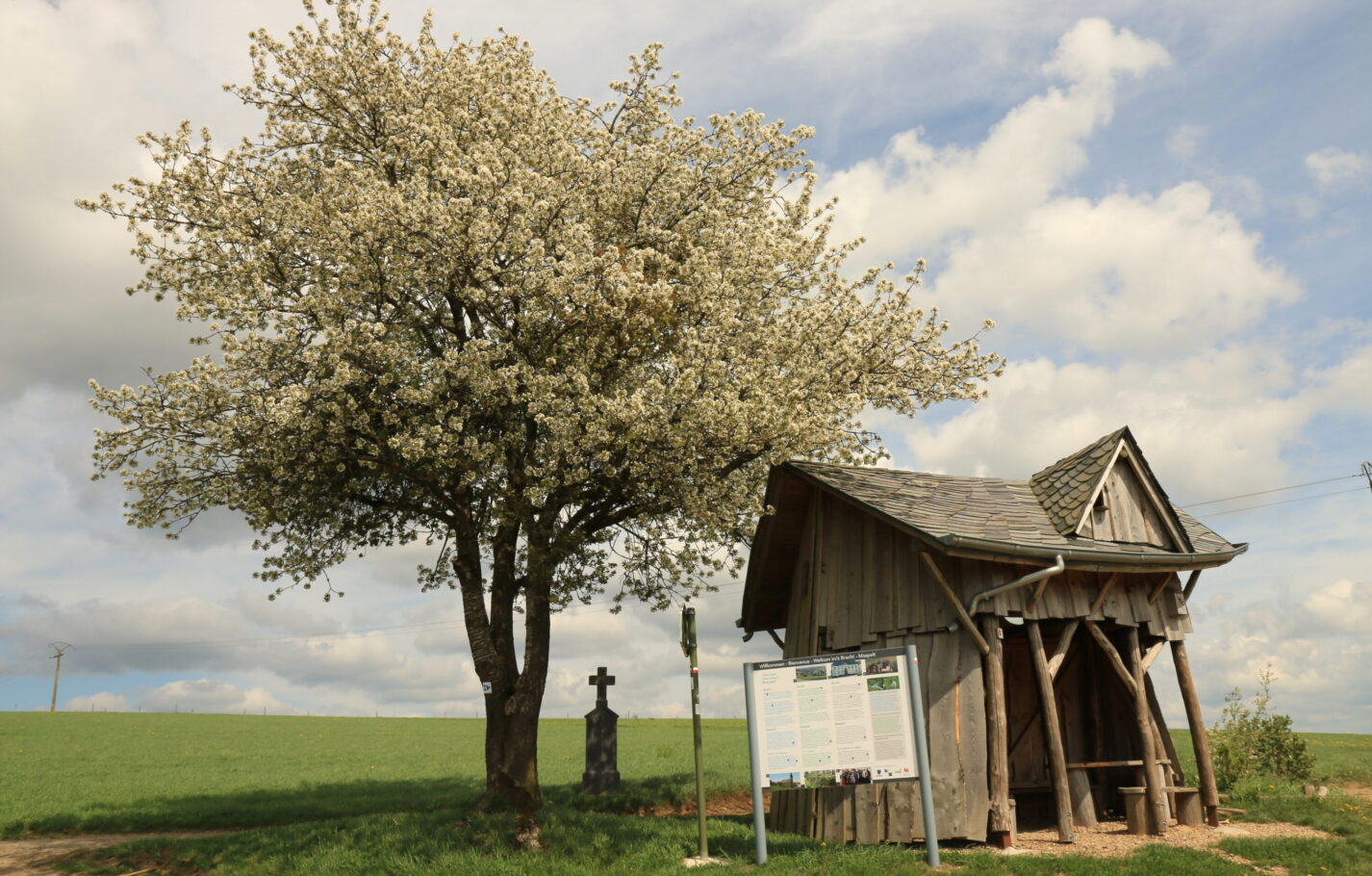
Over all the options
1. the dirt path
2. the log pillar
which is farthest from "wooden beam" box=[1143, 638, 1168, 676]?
the dirt path

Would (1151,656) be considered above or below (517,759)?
above

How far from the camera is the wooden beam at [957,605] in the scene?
15.2 m

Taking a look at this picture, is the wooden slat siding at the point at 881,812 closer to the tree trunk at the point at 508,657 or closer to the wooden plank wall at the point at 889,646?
the wooden plank wall at the point at 889,646

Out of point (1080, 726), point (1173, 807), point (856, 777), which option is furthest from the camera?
point (1080, 726)

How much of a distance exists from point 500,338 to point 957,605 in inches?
377

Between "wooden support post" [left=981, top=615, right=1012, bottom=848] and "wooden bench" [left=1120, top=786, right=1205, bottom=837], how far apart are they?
2.51 m

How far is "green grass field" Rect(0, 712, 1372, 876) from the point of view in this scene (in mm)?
13992

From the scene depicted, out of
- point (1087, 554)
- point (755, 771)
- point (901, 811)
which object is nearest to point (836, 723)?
point (755, 771)

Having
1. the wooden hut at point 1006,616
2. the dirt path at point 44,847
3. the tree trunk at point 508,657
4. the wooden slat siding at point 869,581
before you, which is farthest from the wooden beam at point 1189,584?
→ the dirt path at point 44,847

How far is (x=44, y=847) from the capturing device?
1969cm

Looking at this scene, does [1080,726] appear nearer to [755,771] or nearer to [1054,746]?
[1054,746]

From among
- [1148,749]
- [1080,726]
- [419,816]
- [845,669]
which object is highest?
[845,669]

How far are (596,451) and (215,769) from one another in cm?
2755

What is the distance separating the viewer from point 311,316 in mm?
18016
